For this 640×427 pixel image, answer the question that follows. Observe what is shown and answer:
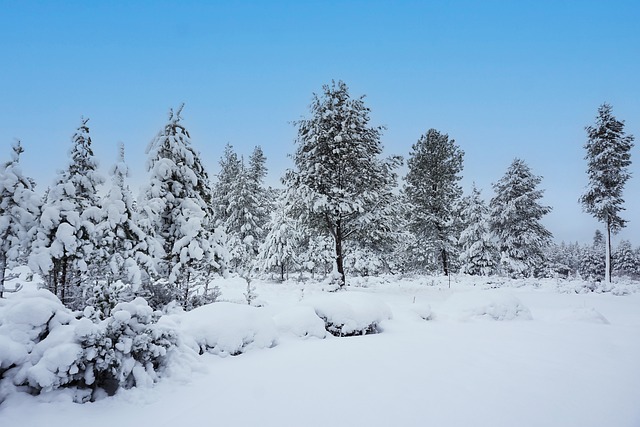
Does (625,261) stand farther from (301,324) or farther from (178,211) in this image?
(178,211)

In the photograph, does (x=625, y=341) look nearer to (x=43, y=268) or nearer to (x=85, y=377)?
(x=85, y=377)

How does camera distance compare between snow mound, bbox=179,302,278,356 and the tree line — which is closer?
snow mound, bbox=179,302,278,356

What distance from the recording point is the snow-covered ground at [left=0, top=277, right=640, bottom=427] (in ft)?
9.86

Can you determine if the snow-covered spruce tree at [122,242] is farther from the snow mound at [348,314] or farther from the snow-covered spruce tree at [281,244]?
the snow-covered spruce tree at [281,244]

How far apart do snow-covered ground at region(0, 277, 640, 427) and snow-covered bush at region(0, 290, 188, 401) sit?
0.16 meters

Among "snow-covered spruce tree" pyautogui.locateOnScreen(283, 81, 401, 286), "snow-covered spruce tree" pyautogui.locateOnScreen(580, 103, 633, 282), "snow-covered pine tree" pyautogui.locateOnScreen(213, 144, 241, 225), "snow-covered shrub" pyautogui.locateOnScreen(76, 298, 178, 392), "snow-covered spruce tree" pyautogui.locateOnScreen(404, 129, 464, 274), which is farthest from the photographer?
"snow-covered pine tree" pyautogui.locateOnScreen(213, 144, 241, 225)

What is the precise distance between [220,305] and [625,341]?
827 cm

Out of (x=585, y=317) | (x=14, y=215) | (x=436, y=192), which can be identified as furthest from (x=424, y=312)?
(x=436, y=192)

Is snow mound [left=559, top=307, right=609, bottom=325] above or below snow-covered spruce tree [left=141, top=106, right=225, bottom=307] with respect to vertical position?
below

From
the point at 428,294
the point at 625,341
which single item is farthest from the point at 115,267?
the point at 428,294

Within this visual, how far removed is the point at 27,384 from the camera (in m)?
3.02

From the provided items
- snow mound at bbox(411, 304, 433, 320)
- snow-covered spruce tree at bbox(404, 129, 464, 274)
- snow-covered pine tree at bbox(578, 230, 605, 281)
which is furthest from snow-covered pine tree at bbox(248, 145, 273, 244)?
snow-covered pine tree at bbox(578, 230, 605, 281)

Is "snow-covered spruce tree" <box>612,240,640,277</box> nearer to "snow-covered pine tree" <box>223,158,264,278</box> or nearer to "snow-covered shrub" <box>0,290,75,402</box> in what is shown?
"snow-covered pine tree" <box>223,158,264,278</box>

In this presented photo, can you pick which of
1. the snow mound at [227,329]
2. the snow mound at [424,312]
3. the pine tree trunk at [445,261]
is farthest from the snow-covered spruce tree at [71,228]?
the pine tree trunk at [445,261]
